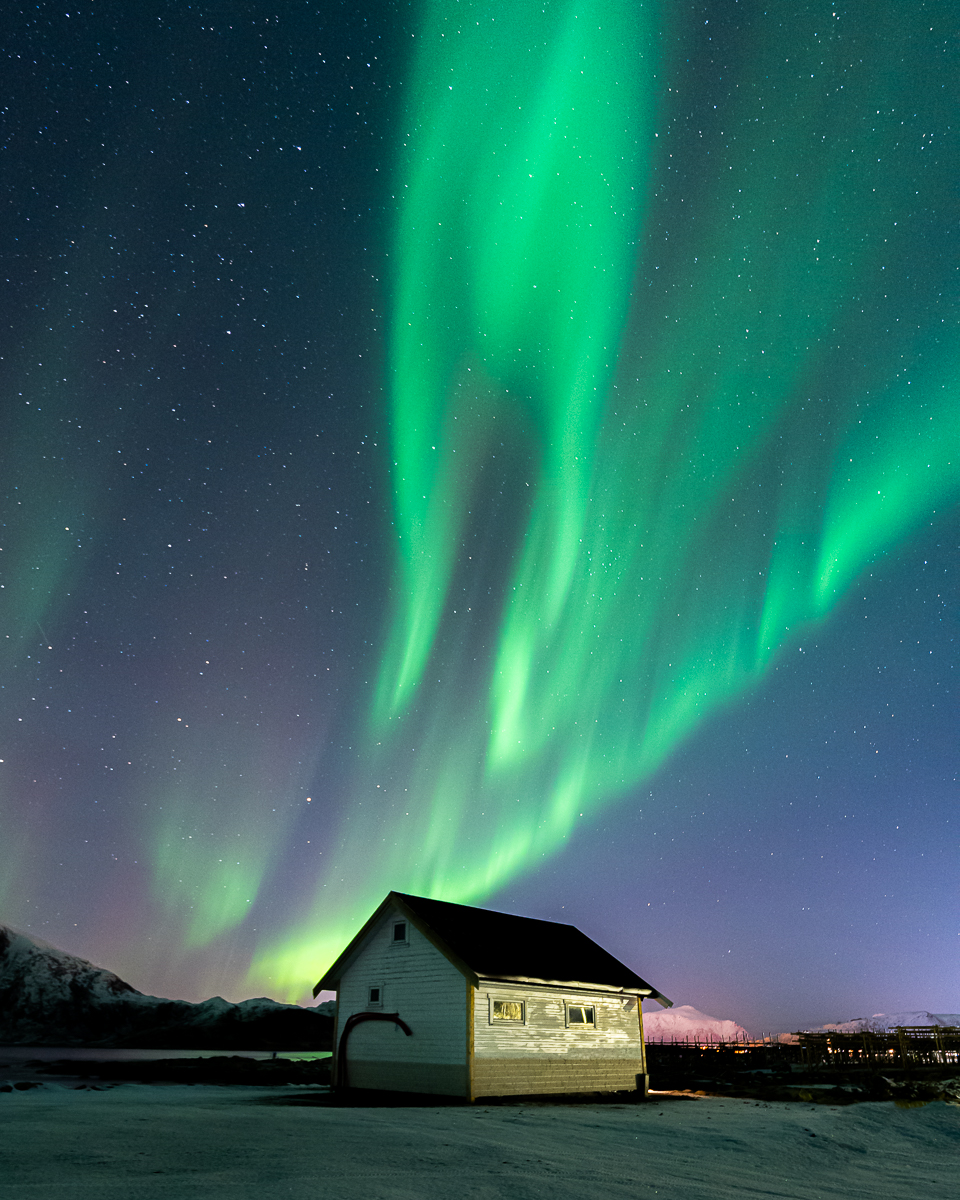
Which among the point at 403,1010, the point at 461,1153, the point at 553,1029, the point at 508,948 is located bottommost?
the point at 461,1153

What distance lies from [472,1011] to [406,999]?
11.4 ft

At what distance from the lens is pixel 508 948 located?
29.5m

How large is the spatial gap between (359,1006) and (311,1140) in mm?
15311

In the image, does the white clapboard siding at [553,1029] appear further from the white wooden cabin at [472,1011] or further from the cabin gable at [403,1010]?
the cabin gable at [403,1010]

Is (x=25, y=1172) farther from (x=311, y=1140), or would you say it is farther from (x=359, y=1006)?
(x=359, y=1006)

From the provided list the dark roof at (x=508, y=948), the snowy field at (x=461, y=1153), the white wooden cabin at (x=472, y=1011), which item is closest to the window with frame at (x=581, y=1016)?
the white wooden cabin at (x=472, y=1011)

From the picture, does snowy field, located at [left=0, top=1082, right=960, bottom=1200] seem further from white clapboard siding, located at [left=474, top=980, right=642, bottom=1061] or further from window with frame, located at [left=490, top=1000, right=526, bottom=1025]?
window with frame, located at [left=490, top=1000, right=526, bottom=1025]

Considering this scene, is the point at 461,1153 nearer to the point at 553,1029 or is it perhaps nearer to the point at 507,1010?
the point at 507,1010

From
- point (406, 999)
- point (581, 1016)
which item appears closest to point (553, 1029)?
point (581, 1016)

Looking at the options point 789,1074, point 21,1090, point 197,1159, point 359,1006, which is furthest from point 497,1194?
point 789,1074

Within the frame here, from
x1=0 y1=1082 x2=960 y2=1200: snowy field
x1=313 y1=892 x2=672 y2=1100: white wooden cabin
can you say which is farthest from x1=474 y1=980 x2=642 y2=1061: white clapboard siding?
x1=0 y1=1082 x2=960 y2=1200: snowy field

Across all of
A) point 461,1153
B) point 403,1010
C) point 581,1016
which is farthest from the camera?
point 581,1016

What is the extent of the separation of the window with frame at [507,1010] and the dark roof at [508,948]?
85 centimetres

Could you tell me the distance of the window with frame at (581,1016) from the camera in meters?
28.8
